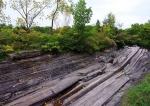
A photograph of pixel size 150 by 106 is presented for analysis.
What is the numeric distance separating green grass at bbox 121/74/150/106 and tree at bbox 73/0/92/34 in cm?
761

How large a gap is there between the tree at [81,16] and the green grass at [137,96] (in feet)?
25.0

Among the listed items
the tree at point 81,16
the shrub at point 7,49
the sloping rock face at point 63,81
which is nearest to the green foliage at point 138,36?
the tree at point 81,16

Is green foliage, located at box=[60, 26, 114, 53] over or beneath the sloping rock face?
over

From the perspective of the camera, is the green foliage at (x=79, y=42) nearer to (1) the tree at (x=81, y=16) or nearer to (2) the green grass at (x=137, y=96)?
(1) the tree at (x=81, y=16)

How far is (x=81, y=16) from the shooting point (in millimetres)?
25625

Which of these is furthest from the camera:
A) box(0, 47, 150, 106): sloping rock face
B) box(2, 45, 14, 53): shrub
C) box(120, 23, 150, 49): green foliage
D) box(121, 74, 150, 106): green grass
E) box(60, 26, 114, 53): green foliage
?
box(120, 23, 150, 49): green foliage

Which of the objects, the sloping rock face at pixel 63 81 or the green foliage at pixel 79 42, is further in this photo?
the green foliage at pixel 79 42

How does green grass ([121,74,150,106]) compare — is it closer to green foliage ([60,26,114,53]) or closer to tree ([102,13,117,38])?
green foliage ([60,26,114,53])

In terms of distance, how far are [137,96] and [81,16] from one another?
997cm

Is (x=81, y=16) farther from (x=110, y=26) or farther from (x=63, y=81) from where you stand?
(x=110, y=26)

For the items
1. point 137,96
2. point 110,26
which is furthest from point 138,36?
point 137,96

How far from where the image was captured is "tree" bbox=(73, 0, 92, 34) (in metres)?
25.4

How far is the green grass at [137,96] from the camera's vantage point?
54.3 ft

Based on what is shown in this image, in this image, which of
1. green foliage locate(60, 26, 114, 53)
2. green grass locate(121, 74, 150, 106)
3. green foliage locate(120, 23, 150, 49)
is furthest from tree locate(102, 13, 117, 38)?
green grass locate(121, 74, 150, 106)
